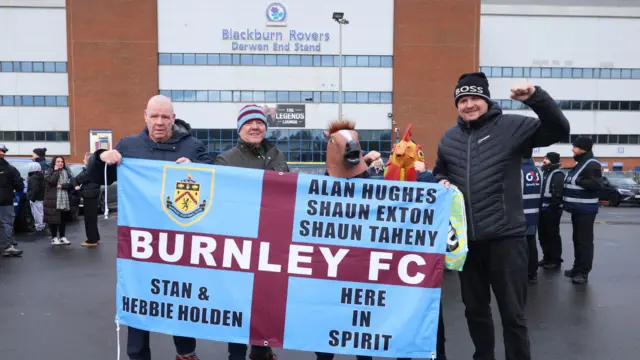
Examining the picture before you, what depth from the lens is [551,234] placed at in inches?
333

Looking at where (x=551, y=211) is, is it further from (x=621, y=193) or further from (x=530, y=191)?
(x=621, y=193)

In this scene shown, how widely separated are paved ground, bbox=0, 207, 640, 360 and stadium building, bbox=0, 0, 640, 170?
109 ft

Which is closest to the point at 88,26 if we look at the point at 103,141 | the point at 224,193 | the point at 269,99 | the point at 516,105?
the point at 103,141

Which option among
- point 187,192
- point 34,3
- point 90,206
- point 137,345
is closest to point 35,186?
point 90,206

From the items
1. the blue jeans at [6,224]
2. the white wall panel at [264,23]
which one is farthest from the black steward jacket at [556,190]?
the white wall panel at [264,23]

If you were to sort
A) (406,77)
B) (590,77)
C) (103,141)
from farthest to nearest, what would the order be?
(590,77) → (406,77) → (103,141)

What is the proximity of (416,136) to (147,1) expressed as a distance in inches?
1003

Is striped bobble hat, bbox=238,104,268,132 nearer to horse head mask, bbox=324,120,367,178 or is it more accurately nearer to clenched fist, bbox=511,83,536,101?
horse head mask, bbox=324,120,367,178

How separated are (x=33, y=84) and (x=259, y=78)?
65.1 feet

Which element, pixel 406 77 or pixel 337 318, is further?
pixel 406 77

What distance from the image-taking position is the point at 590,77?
45.7 m

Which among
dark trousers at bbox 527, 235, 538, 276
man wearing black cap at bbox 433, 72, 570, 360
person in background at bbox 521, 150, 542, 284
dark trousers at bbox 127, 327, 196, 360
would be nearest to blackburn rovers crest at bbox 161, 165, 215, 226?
dark trousers at bbox 127, 327, 196, 360

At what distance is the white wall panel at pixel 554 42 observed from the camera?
45375 millimetres

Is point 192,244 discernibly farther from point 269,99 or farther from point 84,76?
point 84,76
